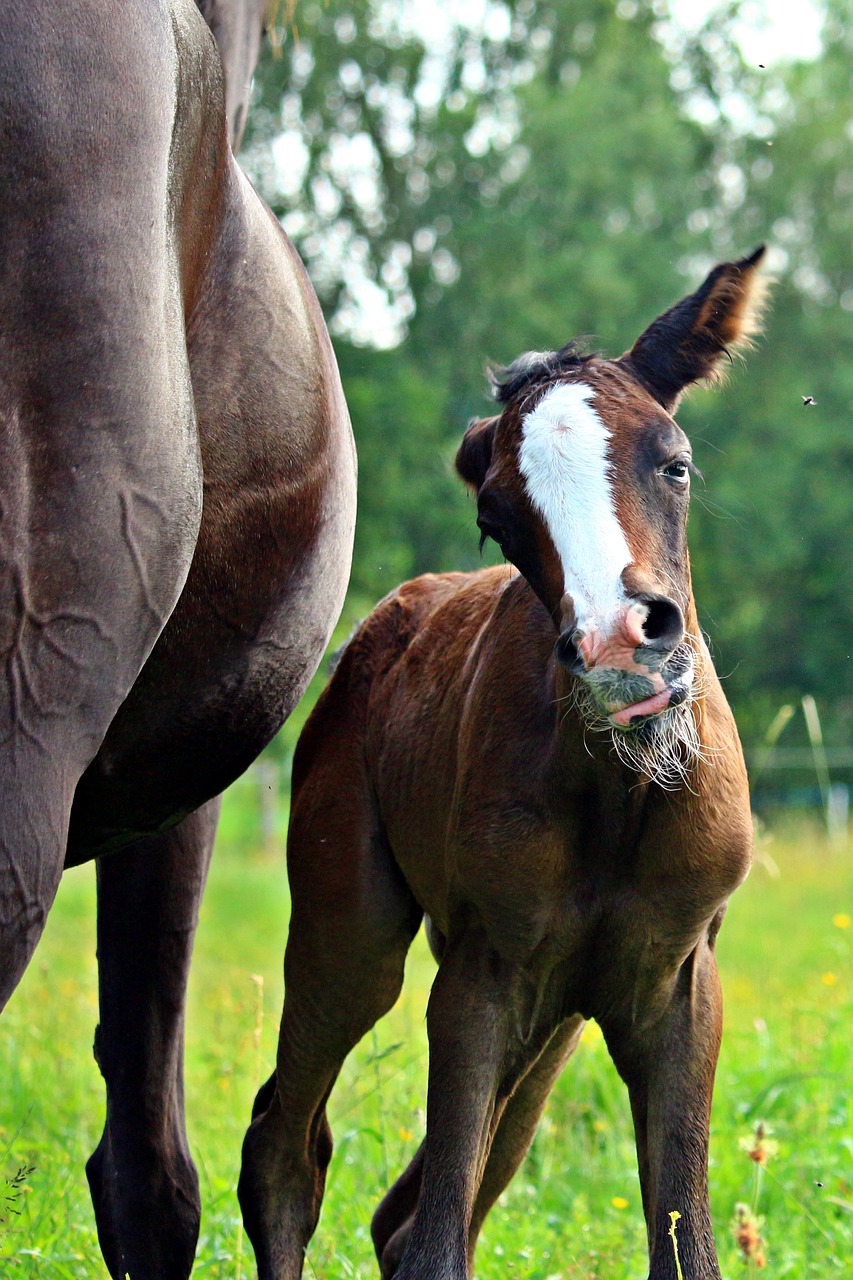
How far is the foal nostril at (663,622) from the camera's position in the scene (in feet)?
7.90

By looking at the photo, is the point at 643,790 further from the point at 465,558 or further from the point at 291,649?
the point at 465,558

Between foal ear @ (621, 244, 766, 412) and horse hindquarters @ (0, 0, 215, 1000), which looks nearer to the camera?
horse hindquarters @ (0, 0, 215, 1000)

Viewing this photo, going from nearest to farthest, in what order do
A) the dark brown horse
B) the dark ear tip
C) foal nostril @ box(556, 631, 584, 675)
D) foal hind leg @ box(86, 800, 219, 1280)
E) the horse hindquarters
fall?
the horse hindquarters → foal nostril @ box(556, 631, 584, 675) → the dark brown horse → the dark ear tip → foal hind leg @ box(86, 800, 219, 1280)

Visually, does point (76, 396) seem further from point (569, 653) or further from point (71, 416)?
point (569, 653)

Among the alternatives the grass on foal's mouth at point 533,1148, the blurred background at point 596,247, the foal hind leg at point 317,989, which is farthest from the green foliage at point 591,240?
the foal hind leg at point 317,989

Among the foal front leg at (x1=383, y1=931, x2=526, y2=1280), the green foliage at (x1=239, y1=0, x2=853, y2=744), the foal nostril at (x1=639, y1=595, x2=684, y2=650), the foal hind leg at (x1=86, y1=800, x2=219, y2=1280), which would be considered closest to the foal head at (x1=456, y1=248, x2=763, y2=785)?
the foal nostril at (x1=639, y1=595, x2=684, y2=650)

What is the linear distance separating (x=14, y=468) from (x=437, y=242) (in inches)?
754

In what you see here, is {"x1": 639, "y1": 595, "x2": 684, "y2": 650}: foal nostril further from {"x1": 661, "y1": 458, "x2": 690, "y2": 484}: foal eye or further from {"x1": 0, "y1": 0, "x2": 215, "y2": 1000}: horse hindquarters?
{"x1": 0, "y1": 0, "x2": 215, "y2": 1000}: horse hindquarters

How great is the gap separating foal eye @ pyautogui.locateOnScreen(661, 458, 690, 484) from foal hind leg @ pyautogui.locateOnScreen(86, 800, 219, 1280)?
4.69ft

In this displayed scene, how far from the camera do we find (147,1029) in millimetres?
3436

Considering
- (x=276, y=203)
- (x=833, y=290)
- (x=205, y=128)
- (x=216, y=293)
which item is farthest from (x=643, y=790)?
(x=833, y=290)

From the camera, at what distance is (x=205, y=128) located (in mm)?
2527

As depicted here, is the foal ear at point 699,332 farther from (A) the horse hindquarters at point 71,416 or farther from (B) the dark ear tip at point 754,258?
(A) the horse hindquarters at point 71,416

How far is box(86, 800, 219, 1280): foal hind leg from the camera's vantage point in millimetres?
3414
